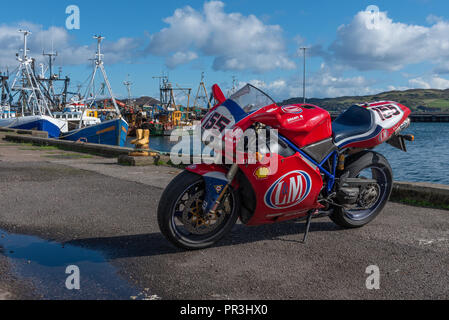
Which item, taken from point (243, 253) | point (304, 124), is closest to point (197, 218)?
point (243, 253)

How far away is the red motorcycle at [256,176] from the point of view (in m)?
3.96

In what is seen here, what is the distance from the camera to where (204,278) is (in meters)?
3.48

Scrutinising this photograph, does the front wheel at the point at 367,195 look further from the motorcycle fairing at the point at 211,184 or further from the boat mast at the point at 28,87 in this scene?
the boat mast at the point at 28,87

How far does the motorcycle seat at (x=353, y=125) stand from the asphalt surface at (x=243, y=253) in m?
1.05

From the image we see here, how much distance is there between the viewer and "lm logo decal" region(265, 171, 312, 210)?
13.4ft

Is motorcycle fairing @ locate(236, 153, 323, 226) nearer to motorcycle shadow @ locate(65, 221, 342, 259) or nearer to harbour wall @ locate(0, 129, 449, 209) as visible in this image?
motorcycle shadow @ locate(65, 221, 342, 259)

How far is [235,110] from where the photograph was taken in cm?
400

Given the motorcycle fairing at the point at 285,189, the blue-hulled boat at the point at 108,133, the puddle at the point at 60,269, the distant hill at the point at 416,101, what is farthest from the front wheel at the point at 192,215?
the distant hill at the point at 416,101

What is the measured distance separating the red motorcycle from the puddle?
704mm

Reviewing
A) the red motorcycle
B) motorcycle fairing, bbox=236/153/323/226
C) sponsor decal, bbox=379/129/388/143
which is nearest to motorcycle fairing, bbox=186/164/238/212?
the red motorcycle

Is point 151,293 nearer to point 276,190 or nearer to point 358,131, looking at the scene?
point 276,190

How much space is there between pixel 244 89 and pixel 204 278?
1770 mm
